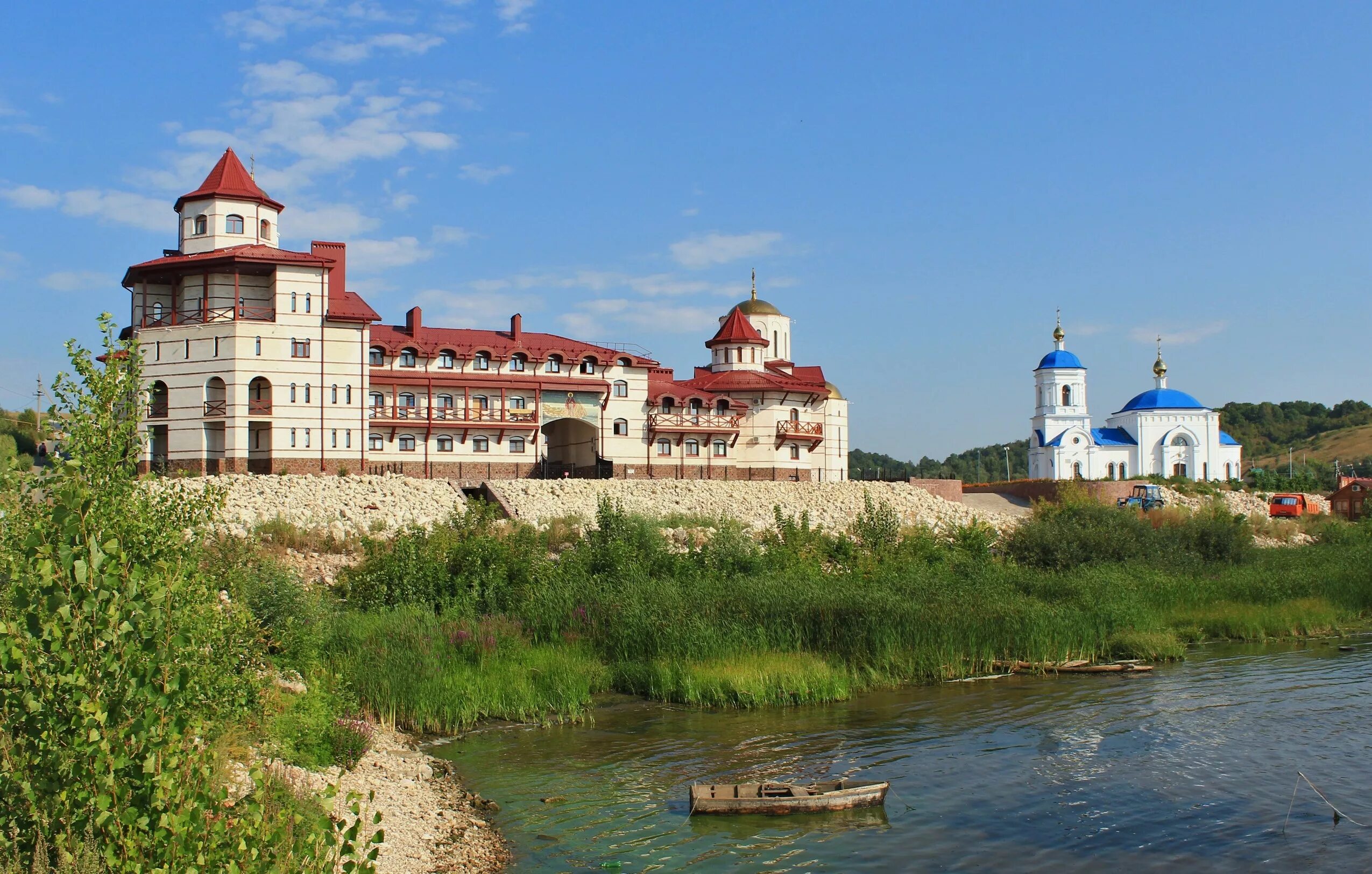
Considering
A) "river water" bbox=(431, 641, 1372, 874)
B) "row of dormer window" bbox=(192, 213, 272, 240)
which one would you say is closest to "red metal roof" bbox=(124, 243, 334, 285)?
"row of dormer window" bbox=(192, 213, 272, 240)

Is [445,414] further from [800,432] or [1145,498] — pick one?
[1145,498]

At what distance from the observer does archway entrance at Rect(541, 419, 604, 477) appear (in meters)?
51.0

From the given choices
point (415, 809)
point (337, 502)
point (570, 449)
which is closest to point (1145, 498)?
point (570, 449)

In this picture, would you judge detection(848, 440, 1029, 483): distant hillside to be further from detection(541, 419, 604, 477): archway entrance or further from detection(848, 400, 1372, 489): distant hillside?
detection(541, 419, 604, 477): archway entrance

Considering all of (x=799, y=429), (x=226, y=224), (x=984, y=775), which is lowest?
(x=984, y=775)

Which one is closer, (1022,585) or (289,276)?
(1022,585)

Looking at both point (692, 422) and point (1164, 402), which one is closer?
point (692, 422)

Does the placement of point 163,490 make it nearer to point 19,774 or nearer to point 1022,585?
point 19,774

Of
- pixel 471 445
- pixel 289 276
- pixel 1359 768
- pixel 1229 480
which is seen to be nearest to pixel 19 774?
pixel 1359 768

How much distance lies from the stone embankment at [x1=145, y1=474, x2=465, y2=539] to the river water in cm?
1740

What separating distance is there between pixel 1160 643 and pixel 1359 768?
360 inches

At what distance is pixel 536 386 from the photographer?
162 feet

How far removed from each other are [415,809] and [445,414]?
3498 cm

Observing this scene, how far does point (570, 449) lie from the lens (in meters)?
53.1
